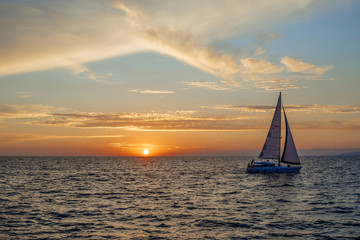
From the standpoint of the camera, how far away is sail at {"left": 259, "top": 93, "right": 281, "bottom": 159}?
8025 cm

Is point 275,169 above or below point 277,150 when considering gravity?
below

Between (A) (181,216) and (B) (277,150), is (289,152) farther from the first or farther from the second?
(A) (181,216)

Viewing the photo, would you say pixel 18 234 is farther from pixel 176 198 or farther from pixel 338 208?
pixel 338 208

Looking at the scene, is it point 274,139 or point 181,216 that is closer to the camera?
point 181,216

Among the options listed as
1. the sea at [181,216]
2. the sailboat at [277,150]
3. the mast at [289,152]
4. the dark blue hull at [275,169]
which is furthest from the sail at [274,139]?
the sea at [181,216]

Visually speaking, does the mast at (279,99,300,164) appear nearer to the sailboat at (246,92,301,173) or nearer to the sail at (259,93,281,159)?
the sailboat at (246,92,301,173)

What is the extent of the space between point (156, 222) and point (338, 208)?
66.0 ft

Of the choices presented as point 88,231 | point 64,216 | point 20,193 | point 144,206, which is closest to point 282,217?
point 144,206

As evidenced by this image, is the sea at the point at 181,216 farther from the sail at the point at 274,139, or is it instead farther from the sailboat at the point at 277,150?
the sail at the point at 274,139

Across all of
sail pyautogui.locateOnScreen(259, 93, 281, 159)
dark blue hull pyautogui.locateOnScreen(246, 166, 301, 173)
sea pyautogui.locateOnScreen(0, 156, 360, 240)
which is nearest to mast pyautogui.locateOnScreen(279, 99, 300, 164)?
sail pyautogui.locateOnScreen(259, 93, 281, 159)

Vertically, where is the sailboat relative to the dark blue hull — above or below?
above

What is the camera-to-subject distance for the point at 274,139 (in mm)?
80375

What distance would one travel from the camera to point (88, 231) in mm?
25578

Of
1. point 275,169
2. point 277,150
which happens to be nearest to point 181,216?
point 275,169
